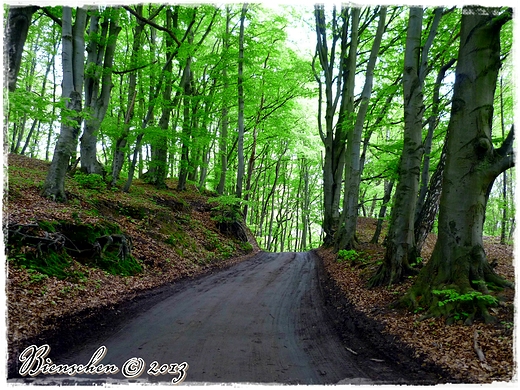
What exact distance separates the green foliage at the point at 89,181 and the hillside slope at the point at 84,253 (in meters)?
0.04

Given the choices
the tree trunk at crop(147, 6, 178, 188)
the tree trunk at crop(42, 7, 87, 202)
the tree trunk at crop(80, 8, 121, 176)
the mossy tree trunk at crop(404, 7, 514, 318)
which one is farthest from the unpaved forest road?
the tree trunk at crop(80, 8, 121, 176)

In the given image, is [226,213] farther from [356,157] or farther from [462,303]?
[462,303]

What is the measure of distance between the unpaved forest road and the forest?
176 cm

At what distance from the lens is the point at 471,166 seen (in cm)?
514

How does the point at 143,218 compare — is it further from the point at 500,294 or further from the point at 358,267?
the point at 500,294

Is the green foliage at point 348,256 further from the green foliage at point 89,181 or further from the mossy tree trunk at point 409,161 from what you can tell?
the green foliage at point 89,181

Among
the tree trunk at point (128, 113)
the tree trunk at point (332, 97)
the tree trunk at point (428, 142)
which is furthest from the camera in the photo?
the tree trunk at point (332, 97)

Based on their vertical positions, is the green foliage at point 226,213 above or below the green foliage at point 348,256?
above

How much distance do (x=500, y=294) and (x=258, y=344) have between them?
357 centimetres

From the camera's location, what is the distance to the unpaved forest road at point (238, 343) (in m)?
3.54

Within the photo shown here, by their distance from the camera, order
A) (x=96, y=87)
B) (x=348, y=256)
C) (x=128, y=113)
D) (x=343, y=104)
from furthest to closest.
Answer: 1. (x=343, y=104)
2. (x=128, y=113)
3. (x=96, y=87)
4. (x=348, y=256)

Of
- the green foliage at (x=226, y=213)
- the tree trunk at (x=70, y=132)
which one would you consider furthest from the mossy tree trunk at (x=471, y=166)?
the green foliage at (x=226, y=213)

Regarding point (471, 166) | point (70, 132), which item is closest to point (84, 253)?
point (70, 132)

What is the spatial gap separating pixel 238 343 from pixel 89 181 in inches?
410
